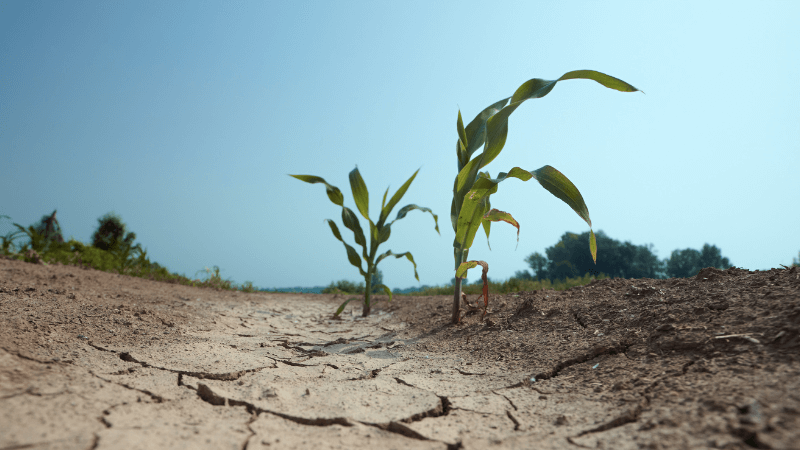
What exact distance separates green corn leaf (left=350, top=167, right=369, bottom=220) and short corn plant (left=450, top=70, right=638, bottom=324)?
4.63 ft

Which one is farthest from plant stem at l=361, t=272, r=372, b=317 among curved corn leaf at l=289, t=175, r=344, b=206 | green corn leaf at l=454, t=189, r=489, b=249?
green corn leaf at l=454, t=189, r=489, b=249

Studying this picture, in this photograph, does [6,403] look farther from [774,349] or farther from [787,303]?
[787,303]

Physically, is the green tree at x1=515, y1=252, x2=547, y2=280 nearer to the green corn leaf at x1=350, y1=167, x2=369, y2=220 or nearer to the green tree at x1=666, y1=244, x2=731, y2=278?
the green tree at x1=666, y1=244, x2=731, y2=278

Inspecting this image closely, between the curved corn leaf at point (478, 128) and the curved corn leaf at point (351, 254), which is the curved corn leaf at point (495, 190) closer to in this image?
the curved corn leaf at point (478, 128)

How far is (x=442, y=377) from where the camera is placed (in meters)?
1.99

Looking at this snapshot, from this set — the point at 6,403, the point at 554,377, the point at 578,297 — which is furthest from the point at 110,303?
the point at 578,297

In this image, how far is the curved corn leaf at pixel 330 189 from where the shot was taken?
12.9 feet

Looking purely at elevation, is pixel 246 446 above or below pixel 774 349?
below

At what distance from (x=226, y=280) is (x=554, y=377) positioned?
6132mm

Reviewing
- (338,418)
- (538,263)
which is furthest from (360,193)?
(538,263)

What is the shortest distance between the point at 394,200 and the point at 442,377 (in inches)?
94.1

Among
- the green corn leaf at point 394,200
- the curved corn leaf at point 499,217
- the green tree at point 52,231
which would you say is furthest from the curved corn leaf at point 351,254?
the green tree at point 52,231

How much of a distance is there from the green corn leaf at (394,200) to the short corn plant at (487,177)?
1.16 m

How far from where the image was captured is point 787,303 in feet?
5.52
